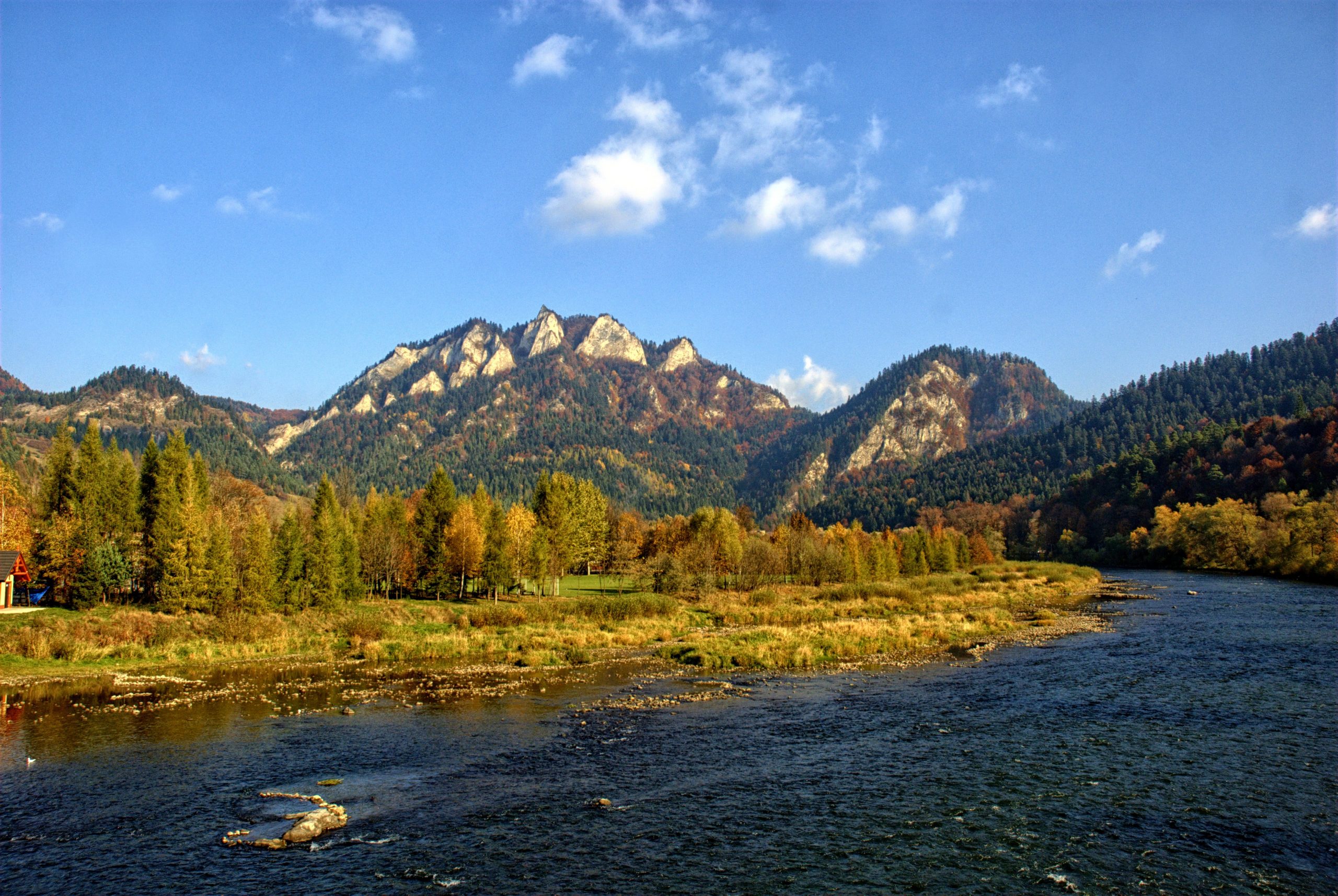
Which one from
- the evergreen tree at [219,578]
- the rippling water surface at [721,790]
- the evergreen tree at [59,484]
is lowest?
the rippling water surface at [721,790]

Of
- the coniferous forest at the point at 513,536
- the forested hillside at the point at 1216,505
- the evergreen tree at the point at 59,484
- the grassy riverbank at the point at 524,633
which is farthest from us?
the forested hillside at the point at 1216,505

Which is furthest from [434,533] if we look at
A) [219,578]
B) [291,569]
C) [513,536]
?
[219,578]

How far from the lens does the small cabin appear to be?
187 ft

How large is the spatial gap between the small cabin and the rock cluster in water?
52226 millimetres

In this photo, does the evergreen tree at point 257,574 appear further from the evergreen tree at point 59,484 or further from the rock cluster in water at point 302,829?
the rock cluster in water at point 302,829

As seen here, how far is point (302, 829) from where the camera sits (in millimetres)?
19312

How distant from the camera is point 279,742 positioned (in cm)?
2798

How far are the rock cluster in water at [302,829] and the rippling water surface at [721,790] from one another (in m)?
0.49

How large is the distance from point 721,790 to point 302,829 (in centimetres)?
1147

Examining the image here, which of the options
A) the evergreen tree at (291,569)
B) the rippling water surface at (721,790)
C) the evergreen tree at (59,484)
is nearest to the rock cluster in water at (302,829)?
the rippling water surface at (721,790)

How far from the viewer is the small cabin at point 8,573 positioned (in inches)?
2239

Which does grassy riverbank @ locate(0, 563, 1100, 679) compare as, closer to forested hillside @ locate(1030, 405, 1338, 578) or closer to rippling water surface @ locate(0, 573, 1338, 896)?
rippling water surface @ locate(0, 573, 1338, 896)

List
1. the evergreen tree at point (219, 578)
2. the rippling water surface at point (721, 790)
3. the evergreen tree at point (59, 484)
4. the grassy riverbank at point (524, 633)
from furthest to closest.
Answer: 1. the evergreen tree at point (59, 484)
2. the evergreen tree at point (219, 578)
3. the grassy riverbank at point (524, 633)
4. the rippling water surface at point (721, 790)

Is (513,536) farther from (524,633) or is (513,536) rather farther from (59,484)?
(59,484)
